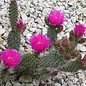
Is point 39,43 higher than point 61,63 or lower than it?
higher

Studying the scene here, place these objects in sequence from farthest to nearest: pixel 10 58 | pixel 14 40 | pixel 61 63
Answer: pixel 14 40
pixel 61 63
pixel 10 58

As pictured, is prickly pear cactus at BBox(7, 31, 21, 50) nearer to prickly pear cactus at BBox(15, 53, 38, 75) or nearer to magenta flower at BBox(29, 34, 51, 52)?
prickly pear cactus at BBox(15, 53, 38, 75)

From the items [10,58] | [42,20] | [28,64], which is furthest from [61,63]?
[42,20]

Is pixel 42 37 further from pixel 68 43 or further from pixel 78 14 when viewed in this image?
pixel 78 14

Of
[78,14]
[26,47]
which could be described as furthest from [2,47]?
[78,14]

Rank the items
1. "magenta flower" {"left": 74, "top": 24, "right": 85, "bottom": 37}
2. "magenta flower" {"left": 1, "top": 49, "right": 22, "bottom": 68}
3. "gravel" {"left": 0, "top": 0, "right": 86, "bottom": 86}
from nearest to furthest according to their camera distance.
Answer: "magenta flower" {"left": 1, "top": 49, "right": 22, "bottom": 68}, "magenta flower" {"left": 74, "top": 24, "right": 85, "bottom": 37}, "gravel" {"left": 0, "top": 0, "right": 86, "bottom": 86}

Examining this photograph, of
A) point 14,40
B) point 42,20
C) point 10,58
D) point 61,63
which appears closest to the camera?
point 10,58

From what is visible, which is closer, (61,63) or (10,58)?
(10,58)

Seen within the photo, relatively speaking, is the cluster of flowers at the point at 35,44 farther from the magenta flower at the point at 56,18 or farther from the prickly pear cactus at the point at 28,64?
the prickly pear cactus at the point at 28,64

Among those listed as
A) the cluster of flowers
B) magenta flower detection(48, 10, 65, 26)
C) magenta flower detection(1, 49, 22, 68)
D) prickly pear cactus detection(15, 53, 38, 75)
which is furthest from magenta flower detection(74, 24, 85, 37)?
magenta flower detection(1, 49, 22, 68)

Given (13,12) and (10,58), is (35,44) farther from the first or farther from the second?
(13,12)

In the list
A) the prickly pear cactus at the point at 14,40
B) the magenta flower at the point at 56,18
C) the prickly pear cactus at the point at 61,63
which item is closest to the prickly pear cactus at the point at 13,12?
the prickly pear cactus at the point at 14,40
